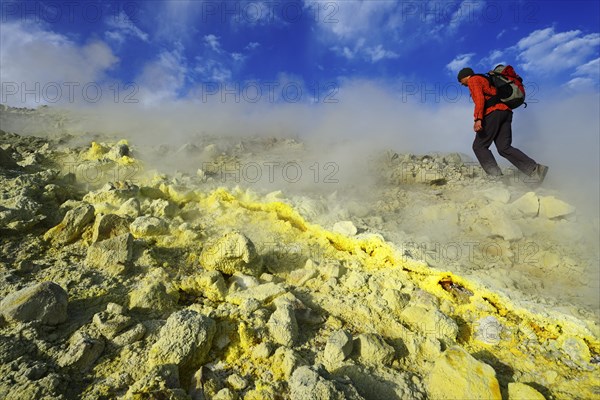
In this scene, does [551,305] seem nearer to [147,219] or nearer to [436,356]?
[436,356]

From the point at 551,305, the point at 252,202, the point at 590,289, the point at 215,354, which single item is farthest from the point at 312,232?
the point at 590,289

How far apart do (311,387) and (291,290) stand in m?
1.13

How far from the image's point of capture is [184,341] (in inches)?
72.9

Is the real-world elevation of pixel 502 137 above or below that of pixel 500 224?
above

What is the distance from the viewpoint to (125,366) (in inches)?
69.4

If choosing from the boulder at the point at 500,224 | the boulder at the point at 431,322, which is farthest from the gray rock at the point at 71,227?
the boulder at the point at 500,224

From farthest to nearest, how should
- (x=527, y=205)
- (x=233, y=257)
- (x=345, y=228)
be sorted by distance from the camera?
(x=527, y=205)
(x=345, y=228)
(x=233, y=257)

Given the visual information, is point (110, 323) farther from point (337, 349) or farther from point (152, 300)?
point (337, 349)

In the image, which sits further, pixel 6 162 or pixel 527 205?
pixel 6 162

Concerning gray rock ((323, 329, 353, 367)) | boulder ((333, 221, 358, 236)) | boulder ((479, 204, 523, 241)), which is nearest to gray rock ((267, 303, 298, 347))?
gray rock ((323, 329, 353, 367))

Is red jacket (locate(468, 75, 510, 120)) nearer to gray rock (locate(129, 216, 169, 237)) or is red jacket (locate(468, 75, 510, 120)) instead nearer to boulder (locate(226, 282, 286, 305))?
boulder (locate(226, 282, 286, 305))

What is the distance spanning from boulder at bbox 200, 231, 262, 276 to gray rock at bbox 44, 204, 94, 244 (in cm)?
134

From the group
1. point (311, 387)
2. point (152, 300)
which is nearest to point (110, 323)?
point (152, 300)

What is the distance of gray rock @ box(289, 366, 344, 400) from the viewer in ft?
5.10
